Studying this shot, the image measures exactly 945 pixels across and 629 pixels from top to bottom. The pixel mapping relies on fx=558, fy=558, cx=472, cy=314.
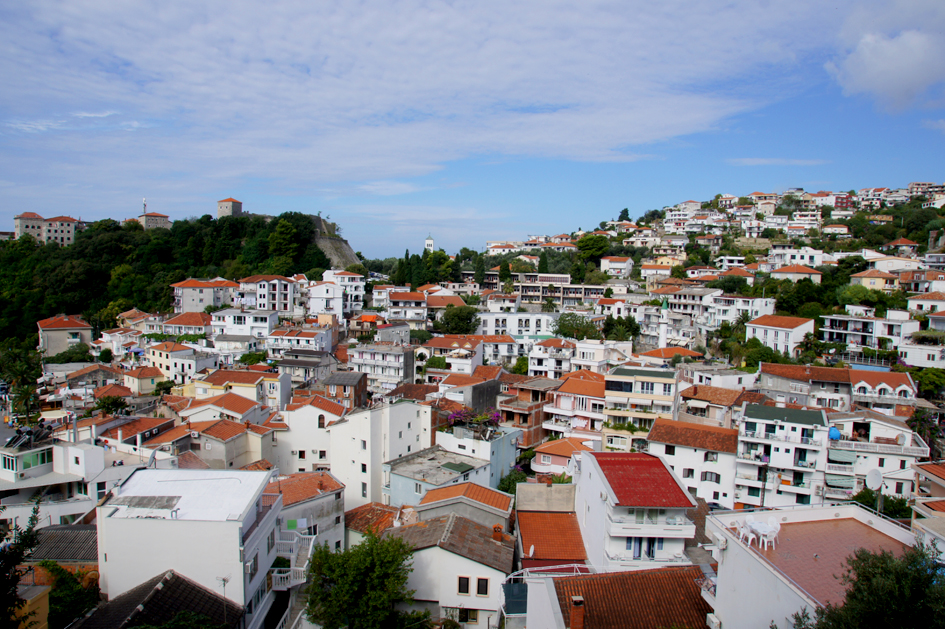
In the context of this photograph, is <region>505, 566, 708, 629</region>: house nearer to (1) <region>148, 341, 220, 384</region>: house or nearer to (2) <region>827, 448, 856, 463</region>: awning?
(2) <region>827, 448, 856, 463</region>: awning

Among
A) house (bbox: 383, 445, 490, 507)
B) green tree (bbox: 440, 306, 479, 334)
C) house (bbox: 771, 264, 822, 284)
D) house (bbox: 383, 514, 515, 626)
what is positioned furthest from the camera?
green tree (bbox: 440, 306, 479, 334)

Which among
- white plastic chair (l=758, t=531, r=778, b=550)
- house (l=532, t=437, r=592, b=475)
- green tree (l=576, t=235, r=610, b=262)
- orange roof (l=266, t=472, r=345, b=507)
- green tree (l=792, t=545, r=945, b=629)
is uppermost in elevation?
green tree (l=576, t=235, r=610, b=262)

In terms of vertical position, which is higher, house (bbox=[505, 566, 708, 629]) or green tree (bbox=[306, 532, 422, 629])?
house (bbox=[505, 566, 708, 629])

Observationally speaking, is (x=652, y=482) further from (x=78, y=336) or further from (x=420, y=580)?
(x=78, y=336)

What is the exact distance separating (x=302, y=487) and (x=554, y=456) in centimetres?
1062

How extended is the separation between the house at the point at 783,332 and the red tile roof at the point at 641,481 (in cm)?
2105

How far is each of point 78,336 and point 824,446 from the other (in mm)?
52336

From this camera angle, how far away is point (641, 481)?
38.4ft

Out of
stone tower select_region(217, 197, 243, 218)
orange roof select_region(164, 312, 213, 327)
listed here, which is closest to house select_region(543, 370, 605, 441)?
orange roof select_region(164, 312, 213, 327)

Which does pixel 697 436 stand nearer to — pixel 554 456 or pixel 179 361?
pixel 554 456

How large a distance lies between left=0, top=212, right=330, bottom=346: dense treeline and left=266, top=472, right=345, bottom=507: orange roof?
36.9 m

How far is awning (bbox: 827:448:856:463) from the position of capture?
18.5m

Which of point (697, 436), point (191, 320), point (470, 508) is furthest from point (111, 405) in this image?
point (697, 436)

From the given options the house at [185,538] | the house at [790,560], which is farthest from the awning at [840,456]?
the house at [185,538]
